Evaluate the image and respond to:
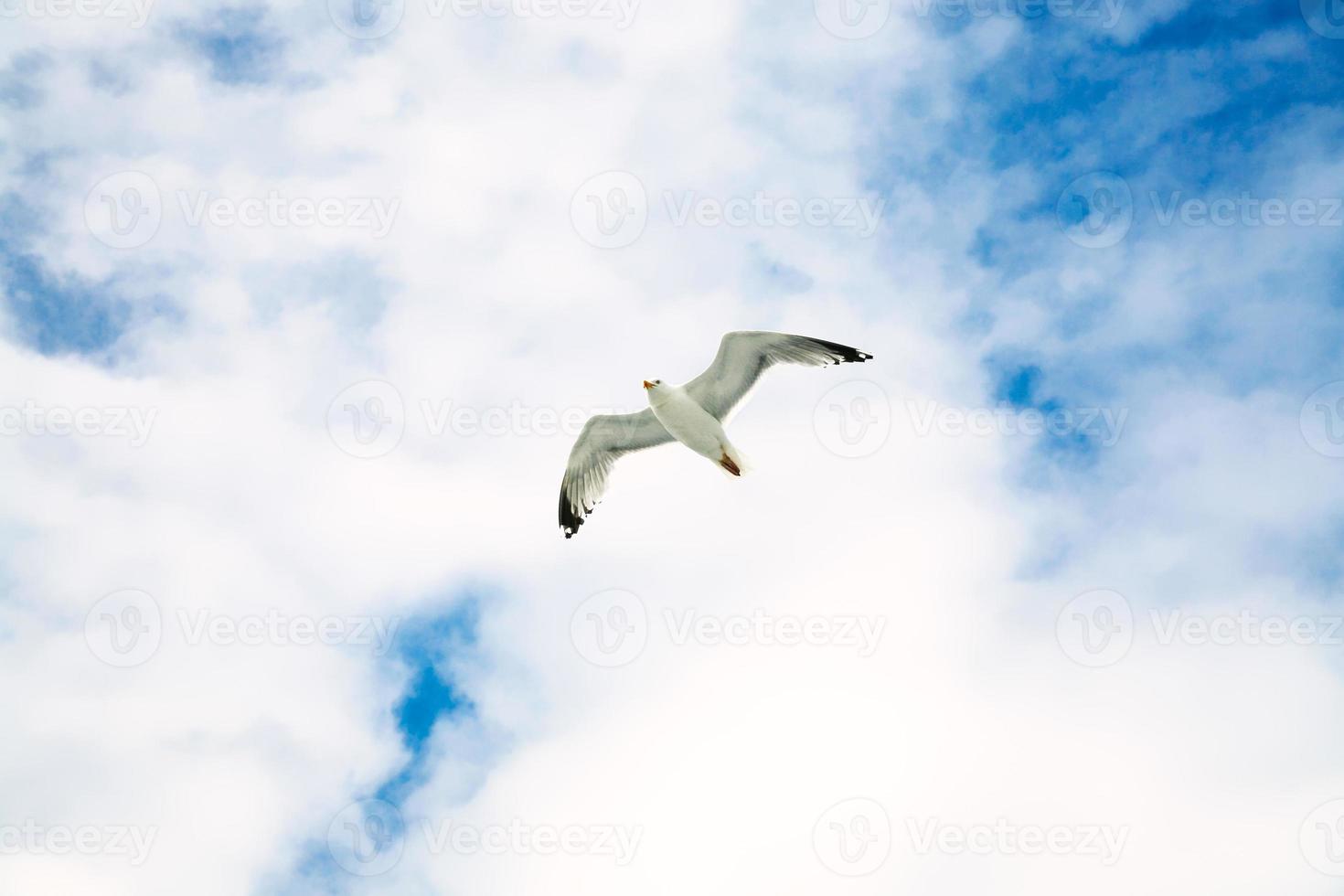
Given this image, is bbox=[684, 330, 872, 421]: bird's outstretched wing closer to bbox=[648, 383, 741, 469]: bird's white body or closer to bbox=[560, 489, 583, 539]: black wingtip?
bbox=[648, 383, 741, 469]: bird's white body

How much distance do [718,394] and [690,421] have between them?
0.52m

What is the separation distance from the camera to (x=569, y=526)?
14820mm

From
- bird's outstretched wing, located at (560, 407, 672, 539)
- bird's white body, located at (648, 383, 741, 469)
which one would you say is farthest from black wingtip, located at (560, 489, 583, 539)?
bird's white body, located at (648, 383, 741, 469)

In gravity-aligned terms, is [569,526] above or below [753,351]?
below

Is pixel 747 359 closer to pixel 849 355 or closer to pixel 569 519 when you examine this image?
pixel 849 355

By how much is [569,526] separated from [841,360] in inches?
181

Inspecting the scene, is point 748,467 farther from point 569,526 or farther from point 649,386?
point 569,526

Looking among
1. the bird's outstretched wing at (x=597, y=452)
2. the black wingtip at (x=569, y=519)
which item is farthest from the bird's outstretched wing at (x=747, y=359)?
the black wingtip at (x=569, y=519)

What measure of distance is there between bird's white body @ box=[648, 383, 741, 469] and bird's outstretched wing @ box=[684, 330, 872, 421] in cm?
20

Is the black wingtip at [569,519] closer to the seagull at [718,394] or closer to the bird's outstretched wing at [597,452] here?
the bird's outstretched wing at [597,452]

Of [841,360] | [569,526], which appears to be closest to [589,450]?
[569,526]

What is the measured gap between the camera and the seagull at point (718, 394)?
13141mm

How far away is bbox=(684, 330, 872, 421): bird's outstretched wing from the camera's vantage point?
1307 centimetres

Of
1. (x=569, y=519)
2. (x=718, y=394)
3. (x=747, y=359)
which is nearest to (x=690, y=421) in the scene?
(x=718, y=394)
